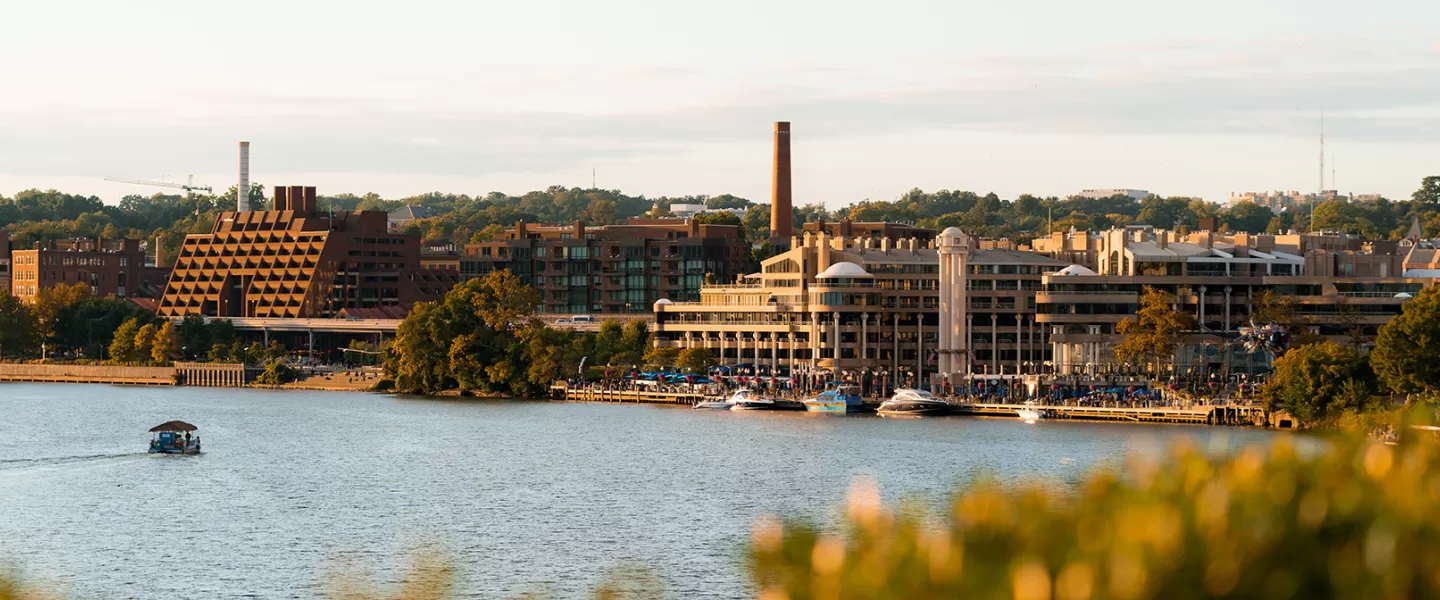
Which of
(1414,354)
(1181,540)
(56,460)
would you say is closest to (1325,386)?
(1414,354)

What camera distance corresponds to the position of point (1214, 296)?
17850 centimetres

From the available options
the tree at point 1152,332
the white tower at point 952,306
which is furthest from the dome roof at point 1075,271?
the white tower at point 952,306

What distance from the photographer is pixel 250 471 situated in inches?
4124

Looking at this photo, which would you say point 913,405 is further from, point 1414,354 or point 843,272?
point 1414,354

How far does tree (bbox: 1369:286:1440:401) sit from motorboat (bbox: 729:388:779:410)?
49.8 metres

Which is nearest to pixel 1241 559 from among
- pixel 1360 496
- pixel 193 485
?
pixel 1360 496

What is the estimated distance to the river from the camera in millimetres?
66938

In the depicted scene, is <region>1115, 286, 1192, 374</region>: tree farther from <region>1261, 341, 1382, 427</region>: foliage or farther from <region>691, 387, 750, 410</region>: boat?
<region>691, 387, 750, 410</region>: boat

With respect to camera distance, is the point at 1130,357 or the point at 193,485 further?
the point at 1130,357

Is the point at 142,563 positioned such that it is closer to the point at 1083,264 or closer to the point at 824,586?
the point at 824,586

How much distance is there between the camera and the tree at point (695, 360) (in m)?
189

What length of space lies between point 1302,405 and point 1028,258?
5847 cm

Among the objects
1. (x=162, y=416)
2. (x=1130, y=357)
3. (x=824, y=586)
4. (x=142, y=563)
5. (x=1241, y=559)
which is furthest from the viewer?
(x=1130, y=357)

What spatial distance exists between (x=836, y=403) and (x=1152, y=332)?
26111 millimetres
